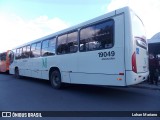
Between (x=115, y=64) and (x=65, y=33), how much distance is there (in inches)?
144

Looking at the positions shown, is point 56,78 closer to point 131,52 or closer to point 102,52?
point 102,52

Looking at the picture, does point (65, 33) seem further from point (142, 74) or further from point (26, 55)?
point (26, 55)

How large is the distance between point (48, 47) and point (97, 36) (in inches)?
167

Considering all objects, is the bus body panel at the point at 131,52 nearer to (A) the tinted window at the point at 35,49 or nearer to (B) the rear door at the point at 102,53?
(B) the rear door at the point at 102,53

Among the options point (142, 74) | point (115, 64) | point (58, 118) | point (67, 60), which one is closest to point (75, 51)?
point (67, 60)

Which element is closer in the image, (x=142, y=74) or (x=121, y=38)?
(x=121, y=38)

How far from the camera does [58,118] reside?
15.9 feet

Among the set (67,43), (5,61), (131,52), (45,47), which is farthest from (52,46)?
(5,61)

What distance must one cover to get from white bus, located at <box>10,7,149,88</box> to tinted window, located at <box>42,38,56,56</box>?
4 centimetres

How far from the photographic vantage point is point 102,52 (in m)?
6.26

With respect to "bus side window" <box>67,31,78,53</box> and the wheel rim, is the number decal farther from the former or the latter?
the wheel rim

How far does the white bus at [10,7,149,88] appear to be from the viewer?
564cm

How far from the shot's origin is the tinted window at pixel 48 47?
9.46 meters

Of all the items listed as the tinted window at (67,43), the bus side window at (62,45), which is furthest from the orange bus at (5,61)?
the tinted window at (67,43)
